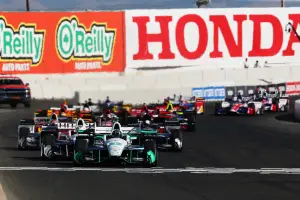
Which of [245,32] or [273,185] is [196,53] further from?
[273,185]

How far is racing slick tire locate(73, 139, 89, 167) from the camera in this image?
790 inches

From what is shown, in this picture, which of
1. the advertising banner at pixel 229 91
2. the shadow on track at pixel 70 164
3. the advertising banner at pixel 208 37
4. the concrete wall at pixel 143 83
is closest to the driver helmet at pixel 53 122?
the shadow on track at pixel 70 164

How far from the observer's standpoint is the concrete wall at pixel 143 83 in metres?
54.3

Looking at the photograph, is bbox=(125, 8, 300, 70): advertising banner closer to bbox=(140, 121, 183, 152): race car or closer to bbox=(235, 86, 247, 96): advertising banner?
bbox=(235, 86, 247, 96): advertising banner

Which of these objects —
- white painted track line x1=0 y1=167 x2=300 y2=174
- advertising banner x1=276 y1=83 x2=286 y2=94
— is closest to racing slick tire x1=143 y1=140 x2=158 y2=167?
white painted track line x1=0 y1=167 x2=300 y2=174

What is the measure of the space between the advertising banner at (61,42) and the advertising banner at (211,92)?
12562mm

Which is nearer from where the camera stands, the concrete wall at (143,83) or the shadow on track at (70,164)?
the shadow on track at (70,164)

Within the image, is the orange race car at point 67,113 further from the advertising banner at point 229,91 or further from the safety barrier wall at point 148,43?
the safety barrier wall at point 148,43

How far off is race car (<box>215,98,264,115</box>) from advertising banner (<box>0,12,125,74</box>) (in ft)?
81.7

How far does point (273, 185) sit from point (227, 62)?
5286cm

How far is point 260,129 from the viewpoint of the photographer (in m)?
34.0

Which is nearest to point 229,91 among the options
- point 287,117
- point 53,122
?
point 287,117

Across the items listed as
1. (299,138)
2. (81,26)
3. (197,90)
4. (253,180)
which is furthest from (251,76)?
(253,180)

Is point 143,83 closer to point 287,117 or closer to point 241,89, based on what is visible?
point 241,89
